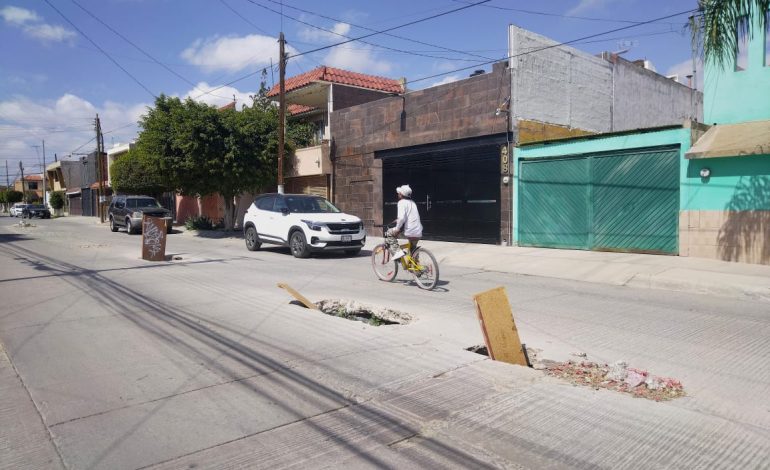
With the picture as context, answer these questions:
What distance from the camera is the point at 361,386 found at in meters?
4.39

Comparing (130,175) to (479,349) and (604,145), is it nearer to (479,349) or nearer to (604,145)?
(604,145)

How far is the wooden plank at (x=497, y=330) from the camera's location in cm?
501

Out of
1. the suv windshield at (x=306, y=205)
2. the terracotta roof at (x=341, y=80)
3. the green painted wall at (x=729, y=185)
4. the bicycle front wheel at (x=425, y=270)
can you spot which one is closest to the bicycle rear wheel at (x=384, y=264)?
the bicycle front wheel at (x=425, y=270)

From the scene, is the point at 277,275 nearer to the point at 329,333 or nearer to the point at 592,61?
the point at 329,333

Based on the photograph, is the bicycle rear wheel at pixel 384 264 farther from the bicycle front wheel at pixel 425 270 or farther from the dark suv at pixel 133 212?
the dark suv at pixel 133 212

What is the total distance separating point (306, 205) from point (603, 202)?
8002mm

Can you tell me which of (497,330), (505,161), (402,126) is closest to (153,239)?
(402,126)

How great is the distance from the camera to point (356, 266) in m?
12.6

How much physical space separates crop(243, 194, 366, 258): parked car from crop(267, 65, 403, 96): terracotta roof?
8.97 meters

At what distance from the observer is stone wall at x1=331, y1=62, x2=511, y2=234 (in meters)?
16.3

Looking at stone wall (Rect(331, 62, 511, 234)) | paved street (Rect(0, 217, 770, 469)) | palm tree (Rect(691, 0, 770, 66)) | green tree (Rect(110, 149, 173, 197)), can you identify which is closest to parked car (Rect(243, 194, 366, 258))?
stone wall (Rect(331, 62, 511, 234))

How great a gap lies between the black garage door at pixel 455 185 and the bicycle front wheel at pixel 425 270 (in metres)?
7.57

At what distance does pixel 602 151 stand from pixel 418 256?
24.1 ft

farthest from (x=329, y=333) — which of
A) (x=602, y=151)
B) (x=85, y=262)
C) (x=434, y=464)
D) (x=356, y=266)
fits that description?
(x=602, y=151)
